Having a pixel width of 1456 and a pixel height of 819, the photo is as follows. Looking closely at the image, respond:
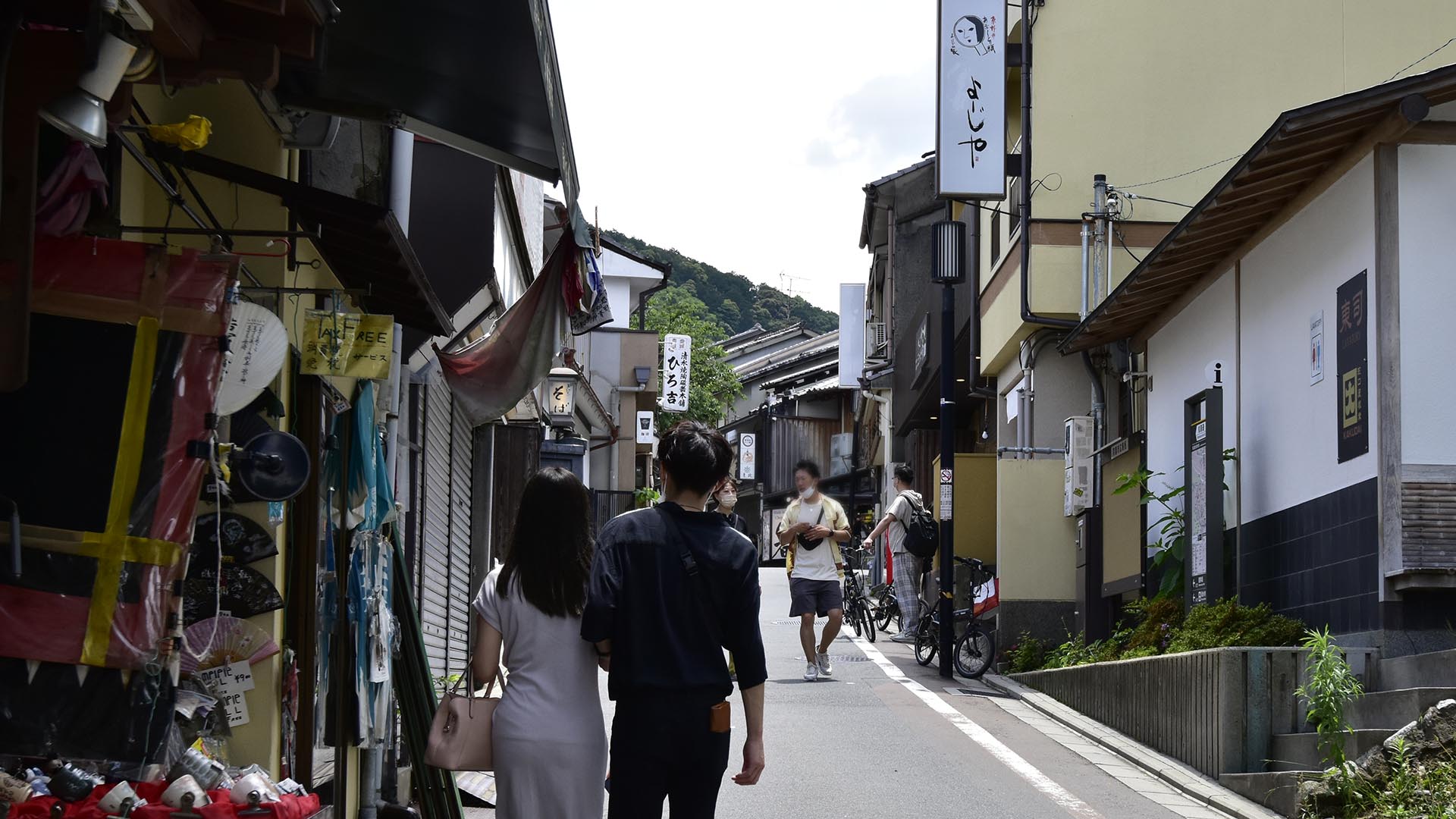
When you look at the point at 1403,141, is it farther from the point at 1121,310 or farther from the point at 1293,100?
the point at 1293,100

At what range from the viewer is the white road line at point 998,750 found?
360 inches

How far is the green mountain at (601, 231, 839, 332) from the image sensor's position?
81.8 metres

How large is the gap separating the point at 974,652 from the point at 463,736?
39.3ft

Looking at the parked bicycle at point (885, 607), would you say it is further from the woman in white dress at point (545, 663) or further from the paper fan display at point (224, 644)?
the woman in white dress at point (545, 663)

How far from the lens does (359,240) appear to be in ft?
26.0

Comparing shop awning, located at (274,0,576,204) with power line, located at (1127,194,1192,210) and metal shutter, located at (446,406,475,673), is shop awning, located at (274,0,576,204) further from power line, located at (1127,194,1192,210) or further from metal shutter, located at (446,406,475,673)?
power line, located at (1127,194,1192,210)

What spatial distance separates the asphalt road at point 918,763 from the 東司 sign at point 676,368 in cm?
3324

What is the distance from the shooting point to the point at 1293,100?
19.1m

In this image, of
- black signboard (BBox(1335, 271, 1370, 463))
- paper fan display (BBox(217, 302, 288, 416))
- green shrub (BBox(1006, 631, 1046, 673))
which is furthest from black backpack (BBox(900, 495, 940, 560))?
paper fan display (BBox(217, 302, 288, 416))

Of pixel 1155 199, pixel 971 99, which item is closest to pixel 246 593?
pixel 971 99

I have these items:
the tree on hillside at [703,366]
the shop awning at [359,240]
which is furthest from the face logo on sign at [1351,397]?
Answer: the tree on hillside at [703,366]

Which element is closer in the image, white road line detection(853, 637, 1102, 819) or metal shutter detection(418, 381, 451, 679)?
white road line detection(853, 637, 1102, 819)

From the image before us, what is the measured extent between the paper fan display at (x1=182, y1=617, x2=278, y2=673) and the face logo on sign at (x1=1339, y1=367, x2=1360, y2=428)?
691cm

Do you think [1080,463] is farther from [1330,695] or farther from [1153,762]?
[1330,695]
